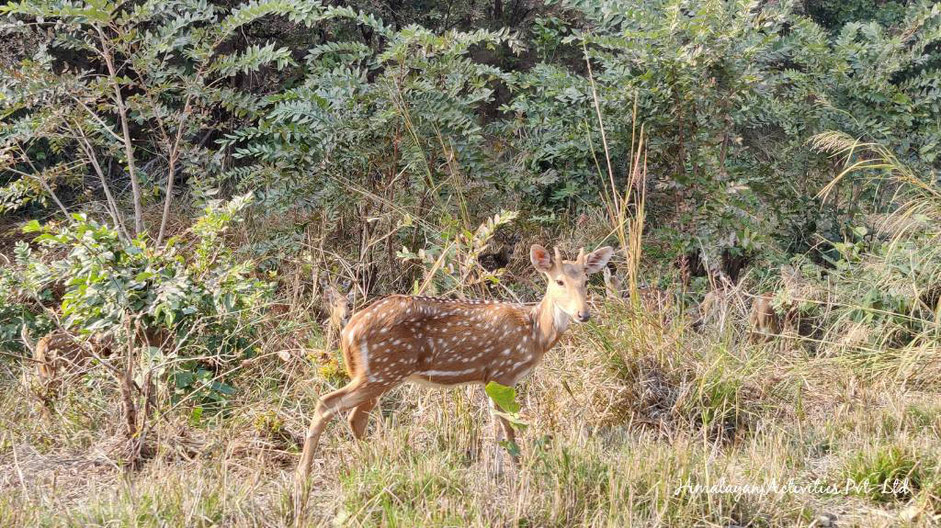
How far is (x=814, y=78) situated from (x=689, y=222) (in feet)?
6.73

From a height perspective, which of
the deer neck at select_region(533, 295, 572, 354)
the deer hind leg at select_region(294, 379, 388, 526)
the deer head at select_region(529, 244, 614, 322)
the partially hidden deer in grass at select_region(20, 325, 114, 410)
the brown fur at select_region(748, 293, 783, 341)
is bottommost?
the brown fur at select_region(748, 293, 783, 341)

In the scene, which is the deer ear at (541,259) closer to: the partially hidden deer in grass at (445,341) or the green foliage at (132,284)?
the partially hidden deer in grass at (445,341)

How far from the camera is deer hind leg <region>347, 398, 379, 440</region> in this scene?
4871 millimetres

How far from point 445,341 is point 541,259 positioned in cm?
73

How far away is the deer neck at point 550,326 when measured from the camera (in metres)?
5.01

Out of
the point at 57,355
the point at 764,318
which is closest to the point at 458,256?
the point at 764,318

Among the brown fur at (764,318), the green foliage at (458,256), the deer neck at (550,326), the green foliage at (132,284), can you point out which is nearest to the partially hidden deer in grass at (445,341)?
the deer neck at (550,326)

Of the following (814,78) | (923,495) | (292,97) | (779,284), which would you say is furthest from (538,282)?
(923,495)

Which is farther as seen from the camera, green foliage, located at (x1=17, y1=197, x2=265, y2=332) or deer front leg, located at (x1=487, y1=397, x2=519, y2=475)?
green foliage, located at (x1=17, y1=197, x2=265, y2=332)

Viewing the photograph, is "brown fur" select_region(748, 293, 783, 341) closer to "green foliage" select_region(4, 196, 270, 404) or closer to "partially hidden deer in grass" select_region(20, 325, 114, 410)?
"green foliage" select_region(4, 196, 270, 404)

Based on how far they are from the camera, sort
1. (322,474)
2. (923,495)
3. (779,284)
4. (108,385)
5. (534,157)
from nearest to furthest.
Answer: (923,495)
(322,474)
(108,385)
(779,284)
(534,157)

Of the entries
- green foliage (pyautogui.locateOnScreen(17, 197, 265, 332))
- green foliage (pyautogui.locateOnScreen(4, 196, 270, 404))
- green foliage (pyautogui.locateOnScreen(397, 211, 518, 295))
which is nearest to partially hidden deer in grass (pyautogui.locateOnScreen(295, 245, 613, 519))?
green foliage (pyautogui.locateOnScreen(397, 211, 518, 295))

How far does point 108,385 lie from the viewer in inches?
214

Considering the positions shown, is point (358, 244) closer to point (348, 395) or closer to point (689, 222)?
point (689, 222)
